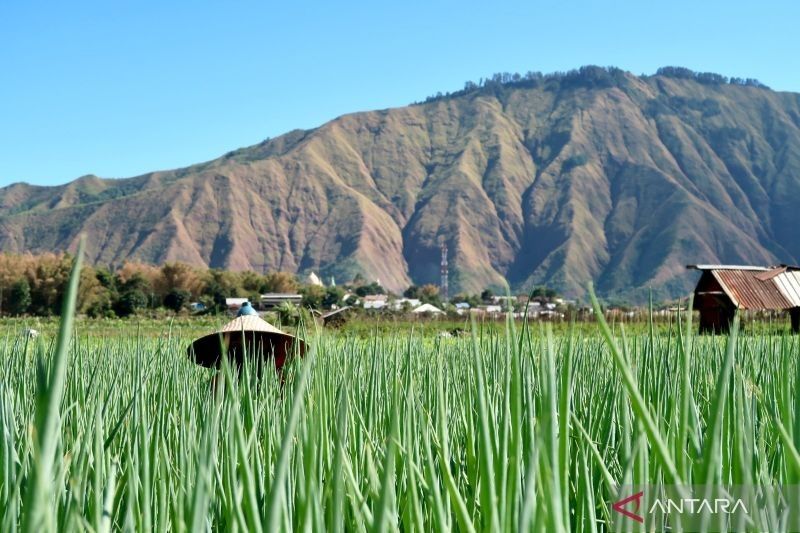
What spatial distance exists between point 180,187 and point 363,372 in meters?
127

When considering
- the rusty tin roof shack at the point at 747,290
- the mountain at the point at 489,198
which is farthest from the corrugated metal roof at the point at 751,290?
the mountain at the point at 489,198

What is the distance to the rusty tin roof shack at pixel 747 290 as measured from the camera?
17.6 m

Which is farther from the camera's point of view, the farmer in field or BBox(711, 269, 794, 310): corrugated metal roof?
BBox(711, 269, 794, 310): corrugated metal roof

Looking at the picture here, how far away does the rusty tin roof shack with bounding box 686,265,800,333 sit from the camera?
57.8ft

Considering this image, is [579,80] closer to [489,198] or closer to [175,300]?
[489,198]

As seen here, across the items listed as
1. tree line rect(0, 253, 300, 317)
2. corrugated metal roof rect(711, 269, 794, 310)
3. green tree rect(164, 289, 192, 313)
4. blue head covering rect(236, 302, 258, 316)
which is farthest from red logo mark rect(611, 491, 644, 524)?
green tree rect(164, 289, 192, 313)

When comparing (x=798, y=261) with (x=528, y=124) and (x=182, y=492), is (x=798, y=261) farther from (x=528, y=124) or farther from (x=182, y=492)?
(x=182, y=492)

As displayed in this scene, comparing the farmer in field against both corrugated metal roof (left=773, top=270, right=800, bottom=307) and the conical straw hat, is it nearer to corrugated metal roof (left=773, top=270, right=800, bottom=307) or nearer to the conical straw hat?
the conical straw hat

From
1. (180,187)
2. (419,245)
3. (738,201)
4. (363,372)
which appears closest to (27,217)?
(180,187)

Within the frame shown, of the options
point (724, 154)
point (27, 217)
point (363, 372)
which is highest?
point (724, 154)

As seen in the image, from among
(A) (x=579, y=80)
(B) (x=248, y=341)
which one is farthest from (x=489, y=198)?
(B) (x=248, y=341)

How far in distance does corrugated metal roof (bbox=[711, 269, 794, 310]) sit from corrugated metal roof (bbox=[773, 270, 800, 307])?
7 centimetres

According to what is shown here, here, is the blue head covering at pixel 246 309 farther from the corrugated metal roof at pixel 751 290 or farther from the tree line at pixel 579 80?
the tree line at pixel 579 80

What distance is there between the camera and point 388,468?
72 centimetres
